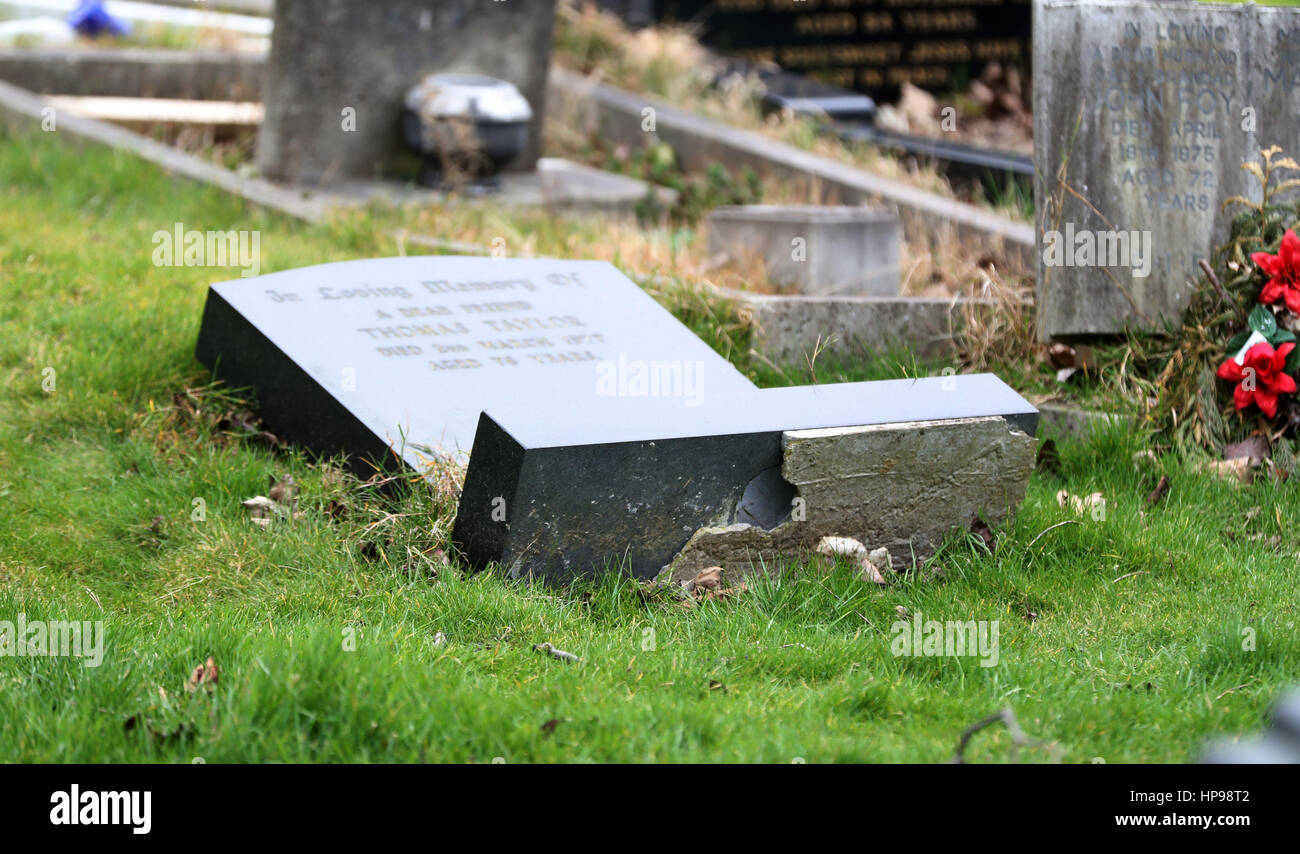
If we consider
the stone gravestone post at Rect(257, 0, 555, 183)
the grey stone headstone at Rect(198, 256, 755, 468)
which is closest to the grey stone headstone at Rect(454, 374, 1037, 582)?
the grey stone headstone at Rect(198, 256, 755, 468)

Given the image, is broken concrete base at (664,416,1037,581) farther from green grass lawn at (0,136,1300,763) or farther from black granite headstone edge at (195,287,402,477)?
black granite headstone edge at (195,287,402,477)

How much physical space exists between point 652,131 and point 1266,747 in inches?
311

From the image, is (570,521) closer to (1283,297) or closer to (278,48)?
(1283,297)

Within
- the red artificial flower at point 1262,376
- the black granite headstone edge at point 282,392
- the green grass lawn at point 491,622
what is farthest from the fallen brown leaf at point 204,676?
the red artificial flower at point 1262,376

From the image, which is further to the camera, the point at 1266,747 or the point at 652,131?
the point at 652,131

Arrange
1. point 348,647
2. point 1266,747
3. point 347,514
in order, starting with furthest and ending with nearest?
point 347,514, point 348,647, point 1266,747

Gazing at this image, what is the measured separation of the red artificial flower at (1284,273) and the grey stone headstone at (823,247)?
1887mm

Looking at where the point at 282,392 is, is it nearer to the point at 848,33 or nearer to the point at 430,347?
the point at 430,347

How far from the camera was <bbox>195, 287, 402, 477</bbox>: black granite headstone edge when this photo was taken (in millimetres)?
4008

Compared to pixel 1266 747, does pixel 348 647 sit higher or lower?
lower

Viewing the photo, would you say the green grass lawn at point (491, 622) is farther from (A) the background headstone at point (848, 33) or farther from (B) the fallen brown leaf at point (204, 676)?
(A) the background headstone at point (848, 33)

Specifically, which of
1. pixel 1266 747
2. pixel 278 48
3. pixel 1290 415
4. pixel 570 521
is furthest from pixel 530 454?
pixel 278 48

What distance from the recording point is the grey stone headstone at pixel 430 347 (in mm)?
4074

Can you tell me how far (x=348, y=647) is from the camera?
9.20 feet
